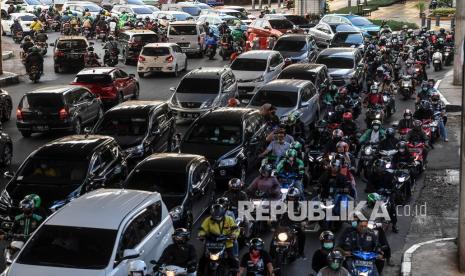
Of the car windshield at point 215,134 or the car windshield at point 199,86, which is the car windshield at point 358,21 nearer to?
the car windshield at point 199,86

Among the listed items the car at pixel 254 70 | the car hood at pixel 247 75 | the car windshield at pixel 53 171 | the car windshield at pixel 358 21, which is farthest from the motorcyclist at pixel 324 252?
the car windshield at pixel 358 21

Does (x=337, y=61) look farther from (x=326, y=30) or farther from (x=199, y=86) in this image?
(x=326, y=30)

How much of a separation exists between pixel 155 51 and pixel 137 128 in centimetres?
1478

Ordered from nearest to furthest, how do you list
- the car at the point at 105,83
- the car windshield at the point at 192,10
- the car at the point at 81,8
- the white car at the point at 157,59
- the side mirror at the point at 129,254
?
the side mirror at the point at 129,254 < the car at the point at 105,83 < the white car at the point at 157,59 < the car at the point at 81,8 < the car windshield at the point at 192,10

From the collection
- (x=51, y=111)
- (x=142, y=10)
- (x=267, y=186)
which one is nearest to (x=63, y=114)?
(x=51, y=111)

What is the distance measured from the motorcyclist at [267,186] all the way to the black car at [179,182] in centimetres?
100

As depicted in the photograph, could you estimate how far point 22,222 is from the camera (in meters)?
13.0

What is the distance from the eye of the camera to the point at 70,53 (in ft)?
116

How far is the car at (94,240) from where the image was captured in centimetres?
1080

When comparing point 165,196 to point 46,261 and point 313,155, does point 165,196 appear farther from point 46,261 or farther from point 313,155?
point 313,155

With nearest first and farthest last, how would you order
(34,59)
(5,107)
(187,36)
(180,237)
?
(180,237)
(5,107)
(34,59)
(187,36)

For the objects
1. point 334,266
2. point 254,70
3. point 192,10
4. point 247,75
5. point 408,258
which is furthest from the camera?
point 192,10

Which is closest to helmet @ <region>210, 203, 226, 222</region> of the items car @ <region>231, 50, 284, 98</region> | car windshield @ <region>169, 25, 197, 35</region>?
car @ <region>231, 50, 284, 98</region>

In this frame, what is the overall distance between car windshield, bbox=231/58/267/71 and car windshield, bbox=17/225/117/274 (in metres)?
18.7
